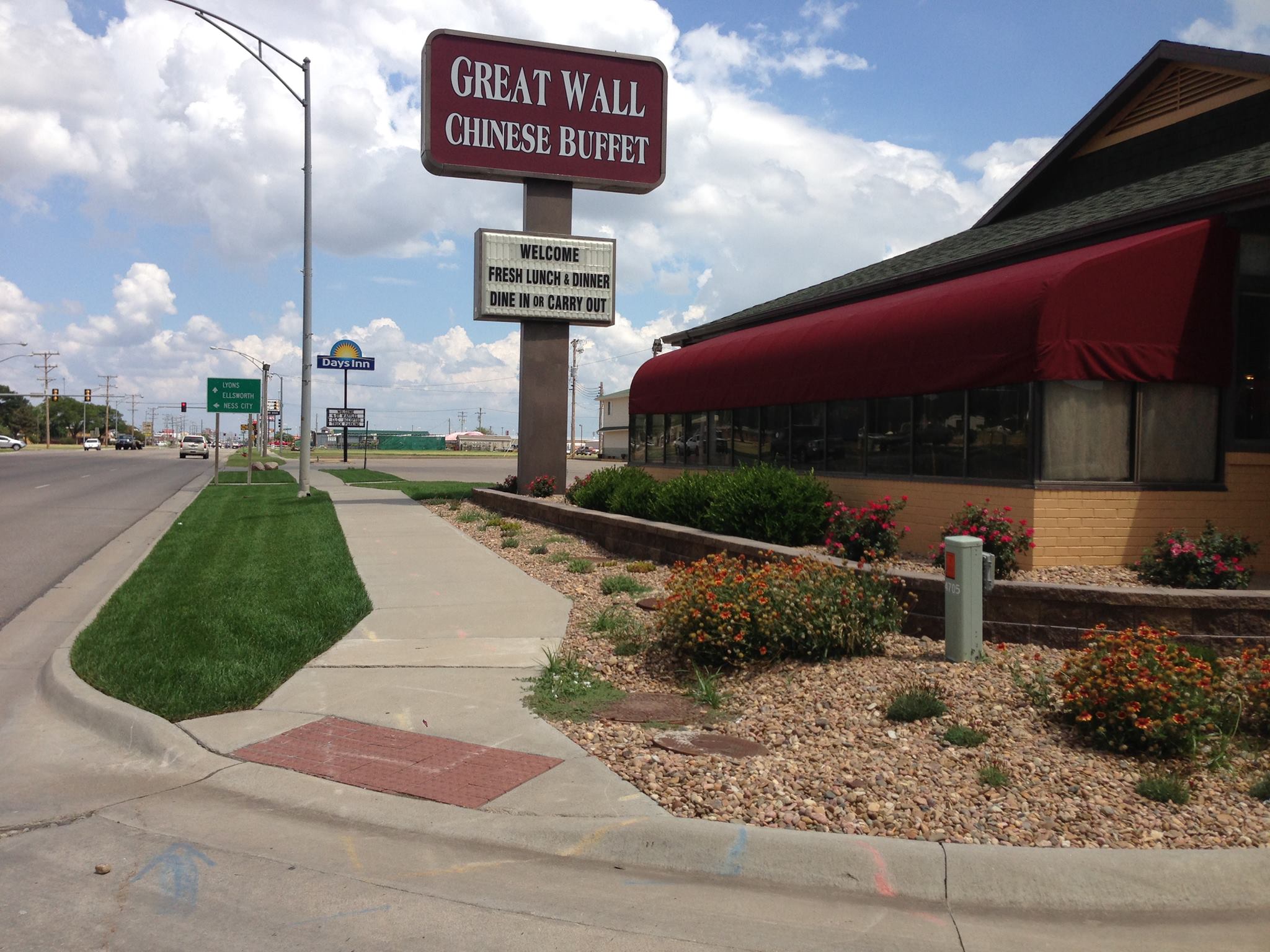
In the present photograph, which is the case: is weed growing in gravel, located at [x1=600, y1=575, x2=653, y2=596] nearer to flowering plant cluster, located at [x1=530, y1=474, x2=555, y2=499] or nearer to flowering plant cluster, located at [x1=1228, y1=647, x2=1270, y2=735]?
flowering plant cluster, located at [x1=1228, y1=647, x2=1270, y2=735]

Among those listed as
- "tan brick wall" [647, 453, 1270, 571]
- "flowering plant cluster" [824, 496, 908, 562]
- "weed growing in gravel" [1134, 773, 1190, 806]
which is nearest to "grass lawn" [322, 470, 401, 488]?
"flowering plant cluster" [824, 496, 908, 562]

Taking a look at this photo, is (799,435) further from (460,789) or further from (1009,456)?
(460,789)

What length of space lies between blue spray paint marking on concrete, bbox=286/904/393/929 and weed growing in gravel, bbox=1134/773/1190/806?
382 centimetres

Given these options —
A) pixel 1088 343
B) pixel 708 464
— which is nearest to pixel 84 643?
pixel 1088 343

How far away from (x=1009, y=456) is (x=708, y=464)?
8.33 m

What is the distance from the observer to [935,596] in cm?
852

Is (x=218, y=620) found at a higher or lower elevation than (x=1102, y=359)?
lower

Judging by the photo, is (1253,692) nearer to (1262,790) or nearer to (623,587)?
(1262,790)

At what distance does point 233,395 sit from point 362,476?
6615 mm

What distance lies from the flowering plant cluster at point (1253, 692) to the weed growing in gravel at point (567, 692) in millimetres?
3998

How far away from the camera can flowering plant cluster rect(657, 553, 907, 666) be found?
7.59m

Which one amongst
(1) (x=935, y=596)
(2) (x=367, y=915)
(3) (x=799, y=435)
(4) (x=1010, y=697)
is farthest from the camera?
(3) (x=799, y=435)

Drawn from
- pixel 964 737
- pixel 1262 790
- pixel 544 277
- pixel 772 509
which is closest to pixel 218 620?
pixel 772 509

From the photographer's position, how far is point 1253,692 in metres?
6.07
